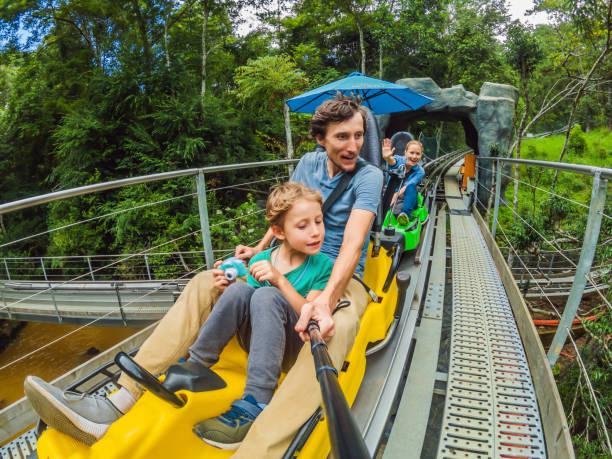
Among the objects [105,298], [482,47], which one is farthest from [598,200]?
[482,47]

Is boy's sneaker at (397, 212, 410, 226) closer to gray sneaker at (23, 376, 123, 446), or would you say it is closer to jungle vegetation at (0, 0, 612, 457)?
jungle vegetation at (0, 0, 612, 457)

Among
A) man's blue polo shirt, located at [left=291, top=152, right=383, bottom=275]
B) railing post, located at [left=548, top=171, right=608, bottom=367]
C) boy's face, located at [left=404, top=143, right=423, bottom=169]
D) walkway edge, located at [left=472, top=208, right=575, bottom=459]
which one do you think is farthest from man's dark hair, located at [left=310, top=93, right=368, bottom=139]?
boy's face, located at [left=404, top=143, right=423, bottom=169]

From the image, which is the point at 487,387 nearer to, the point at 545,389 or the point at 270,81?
the point at 545,389

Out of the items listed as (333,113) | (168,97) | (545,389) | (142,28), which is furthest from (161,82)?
(545,389)

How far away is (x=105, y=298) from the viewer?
6570mm

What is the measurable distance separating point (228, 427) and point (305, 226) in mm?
697

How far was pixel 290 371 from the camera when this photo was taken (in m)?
1.18

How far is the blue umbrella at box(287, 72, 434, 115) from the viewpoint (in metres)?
4.10

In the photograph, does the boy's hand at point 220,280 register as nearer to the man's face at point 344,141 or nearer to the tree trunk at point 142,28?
the man's face at point 344,141

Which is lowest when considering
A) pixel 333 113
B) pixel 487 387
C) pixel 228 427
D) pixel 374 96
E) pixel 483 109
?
pixel 487 387

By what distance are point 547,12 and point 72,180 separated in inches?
597

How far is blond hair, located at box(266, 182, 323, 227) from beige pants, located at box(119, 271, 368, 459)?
0.40 m

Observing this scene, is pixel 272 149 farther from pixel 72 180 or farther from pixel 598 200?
pixel 598 200

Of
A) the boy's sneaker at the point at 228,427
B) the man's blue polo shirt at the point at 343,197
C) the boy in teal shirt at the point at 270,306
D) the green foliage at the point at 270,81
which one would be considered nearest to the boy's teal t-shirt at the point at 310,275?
the boy in teal shirt at the point at 270,306
